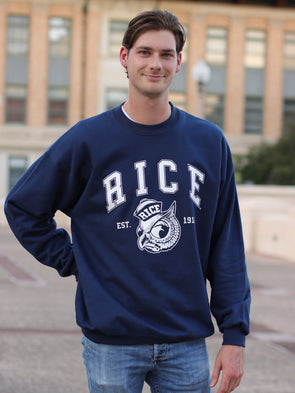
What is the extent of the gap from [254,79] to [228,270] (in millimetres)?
38799

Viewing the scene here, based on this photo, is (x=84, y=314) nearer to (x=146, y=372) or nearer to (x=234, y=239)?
(x=146, y=372)

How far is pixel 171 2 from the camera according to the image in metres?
39.0

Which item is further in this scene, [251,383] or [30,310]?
[30,310]

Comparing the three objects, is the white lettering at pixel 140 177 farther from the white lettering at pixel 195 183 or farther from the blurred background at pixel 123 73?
the blurred background at pixel 123 73

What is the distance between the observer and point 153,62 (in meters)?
2.53

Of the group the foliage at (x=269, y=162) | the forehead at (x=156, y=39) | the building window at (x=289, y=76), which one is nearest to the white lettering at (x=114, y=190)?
the forehead at (x=156, y=39)

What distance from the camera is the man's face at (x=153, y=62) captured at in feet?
8.30

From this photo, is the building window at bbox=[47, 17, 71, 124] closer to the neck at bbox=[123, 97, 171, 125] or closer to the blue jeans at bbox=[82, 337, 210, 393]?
the neck at bbox=[123, 97, 171, 125]

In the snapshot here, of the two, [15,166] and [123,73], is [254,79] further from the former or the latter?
[15,166]

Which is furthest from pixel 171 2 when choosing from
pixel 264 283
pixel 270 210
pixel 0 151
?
pixel 264 283

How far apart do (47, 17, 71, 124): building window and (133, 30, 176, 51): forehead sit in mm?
37242

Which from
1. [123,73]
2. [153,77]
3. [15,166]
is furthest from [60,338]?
[123,73]

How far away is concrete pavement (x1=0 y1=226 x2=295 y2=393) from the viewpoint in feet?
18.2

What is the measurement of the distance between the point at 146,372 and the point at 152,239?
473 millimetres
